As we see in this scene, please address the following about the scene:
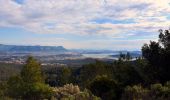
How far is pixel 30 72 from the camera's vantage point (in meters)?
37.8

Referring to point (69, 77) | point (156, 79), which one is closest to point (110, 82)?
point (156, 79)

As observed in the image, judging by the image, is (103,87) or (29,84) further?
(29,84)

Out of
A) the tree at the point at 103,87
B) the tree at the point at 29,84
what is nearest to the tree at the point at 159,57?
the tree at the point at 103,87

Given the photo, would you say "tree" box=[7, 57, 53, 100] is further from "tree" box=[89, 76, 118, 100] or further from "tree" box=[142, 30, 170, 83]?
"tree" box=[142, 30, 170, 83]

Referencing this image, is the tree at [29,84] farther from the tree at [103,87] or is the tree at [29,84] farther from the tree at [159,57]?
the tree at [159,57]

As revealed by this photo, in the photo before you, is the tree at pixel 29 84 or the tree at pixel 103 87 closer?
the tree at pixel 103 87

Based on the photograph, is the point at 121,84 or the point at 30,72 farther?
the point at 30,72

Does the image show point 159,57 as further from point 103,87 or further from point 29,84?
point 29,84

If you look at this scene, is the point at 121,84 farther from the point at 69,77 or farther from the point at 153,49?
the point at 69,77

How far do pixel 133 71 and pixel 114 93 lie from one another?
9.11 metres

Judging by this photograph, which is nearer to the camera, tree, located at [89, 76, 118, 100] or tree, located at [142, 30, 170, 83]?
tree, located at [89, 76, 118, 100]

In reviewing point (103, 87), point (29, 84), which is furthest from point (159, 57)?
point (29, 84)

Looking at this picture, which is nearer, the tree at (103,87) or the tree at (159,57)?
the tree at (103,87)

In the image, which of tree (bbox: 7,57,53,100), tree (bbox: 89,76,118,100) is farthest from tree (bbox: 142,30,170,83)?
tree (bbox: 7,57,53,100)
